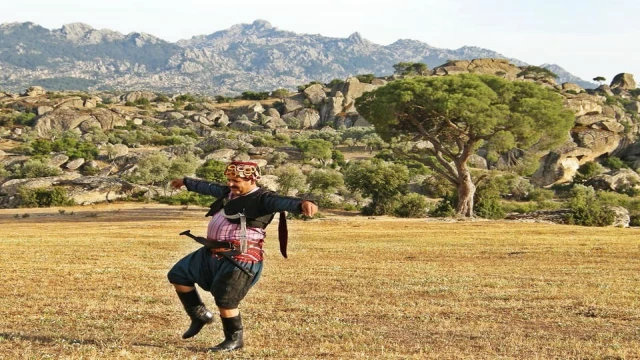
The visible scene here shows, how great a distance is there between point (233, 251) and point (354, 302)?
4188mm

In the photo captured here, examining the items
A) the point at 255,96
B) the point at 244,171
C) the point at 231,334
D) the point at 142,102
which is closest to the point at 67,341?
the point at 231,334

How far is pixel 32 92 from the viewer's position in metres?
132

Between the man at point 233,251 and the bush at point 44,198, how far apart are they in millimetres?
40992

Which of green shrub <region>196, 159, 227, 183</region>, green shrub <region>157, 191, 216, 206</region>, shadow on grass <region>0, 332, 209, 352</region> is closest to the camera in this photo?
Answer: shadow on grass <region>0, 332, 209, 352</region>

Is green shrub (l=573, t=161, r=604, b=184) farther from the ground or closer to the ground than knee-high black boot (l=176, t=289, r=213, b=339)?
closer to the ground

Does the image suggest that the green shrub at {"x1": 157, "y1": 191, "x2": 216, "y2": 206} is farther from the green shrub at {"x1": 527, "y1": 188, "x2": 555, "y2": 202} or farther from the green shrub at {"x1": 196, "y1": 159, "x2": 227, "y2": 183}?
the green shrub at {"x1": 527, "y1": 188, "x2": 555, "y2": 202}

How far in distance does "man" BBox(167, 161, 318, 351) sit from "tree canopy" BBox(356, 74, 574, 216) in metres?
30.8

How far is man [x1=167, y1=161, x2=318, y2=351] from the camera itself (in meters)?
6.90

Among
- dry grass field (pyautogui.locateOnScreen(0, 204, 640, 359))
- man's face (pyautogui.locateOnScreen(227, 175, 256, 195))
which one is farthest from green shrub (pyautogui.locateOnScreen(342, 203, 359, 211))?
man's face (pyautogui.locateOnScreen(227, 175, 256, 195))

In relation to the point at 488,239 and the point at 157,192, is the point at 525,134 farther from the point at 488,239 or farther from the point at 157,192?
the point at 157,192

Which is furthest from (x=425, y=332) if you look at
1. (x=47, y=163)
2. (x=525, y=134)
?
(x=47, y=163)

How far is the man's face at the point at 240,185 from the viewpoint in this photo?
7.10m

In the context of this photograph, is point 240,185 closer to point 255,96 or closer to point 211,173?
point 211,173

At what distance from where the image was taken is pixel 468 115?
36344 mm
